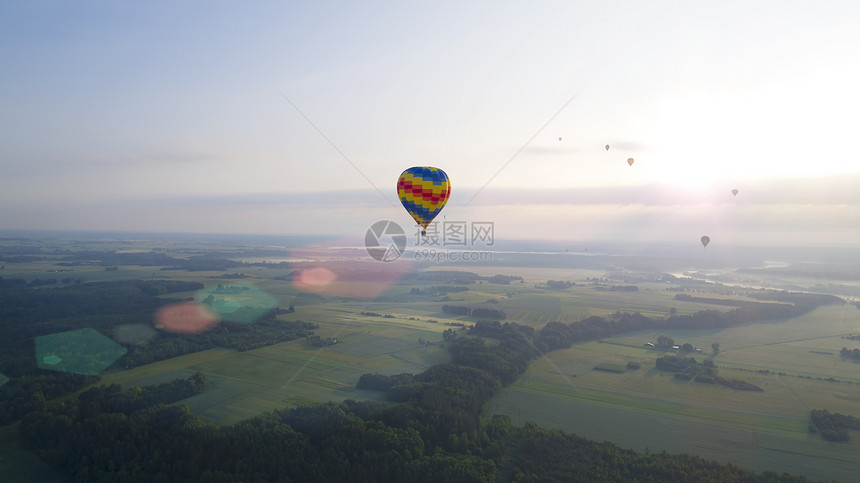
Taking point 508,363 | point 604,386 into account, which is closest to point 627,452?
point 604,386

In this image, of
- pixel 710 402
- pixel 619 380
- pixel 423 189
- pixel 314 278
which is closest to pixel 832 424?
pixel 710 402

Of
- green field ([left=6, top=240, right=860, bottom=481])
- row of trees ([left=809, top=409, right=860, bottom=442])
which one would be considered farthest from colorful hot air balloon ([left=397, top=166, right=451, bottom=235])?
row of trees ([left=809, top=409, right=860, bottom=442])

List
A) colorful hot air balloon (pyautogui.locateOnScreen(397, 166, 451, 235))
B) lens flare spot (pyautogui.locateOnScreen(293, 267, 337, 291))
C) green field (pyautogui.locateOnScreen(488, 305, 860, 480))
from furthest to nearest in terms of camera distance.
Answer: lens flare spot (pyautogui.locateOnScreen(293, 267, 337, 291)) → colorful hot air balloon (pyautogui.locateOnScreen(397, 166, 451, 235)) → green field (pyautogui.locateOnScreen(488, 305, 860, 480))

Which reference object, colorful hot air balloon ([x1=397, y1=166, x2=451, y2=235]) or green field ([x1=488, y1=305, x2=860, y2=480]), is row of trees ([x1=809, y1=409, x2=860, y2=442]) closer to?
green field ([x1=488, y1=305, x2=860, y2=480])

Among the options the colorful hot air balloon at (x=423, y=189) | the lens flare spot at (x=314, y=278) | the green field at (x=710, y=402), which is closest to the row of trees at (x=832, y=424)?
the green field at (x=710, y=402)

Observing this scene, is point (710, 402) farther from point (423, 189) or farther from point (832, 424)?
point (423, 189)

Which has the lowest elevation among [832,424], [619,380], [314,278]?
[619,380]

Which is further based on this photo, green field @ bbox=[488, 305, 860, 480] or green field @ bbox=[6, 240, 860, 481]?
green field @ bbox=[6, 240, 860, 481]

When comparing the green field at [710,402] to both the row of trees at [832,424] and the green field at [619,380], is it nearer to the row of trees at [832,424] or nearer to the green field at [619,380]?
the green field at [619,380]
